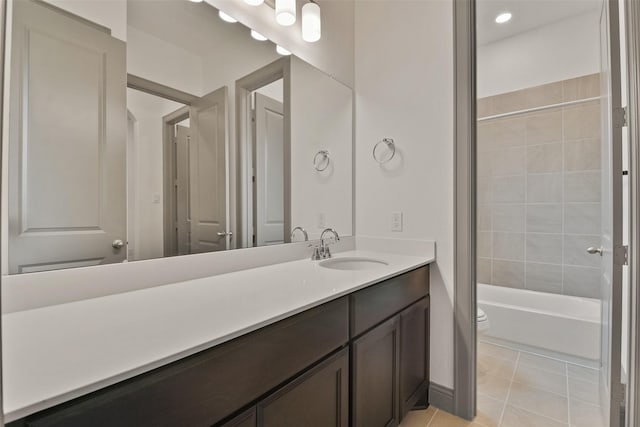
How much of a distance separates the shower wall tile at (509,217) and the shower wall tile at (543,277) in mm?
359

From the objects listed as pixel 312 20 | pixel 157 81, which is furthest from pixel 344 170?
pixel 157 81

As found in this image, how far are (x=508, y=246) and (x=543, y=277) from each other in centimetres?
38

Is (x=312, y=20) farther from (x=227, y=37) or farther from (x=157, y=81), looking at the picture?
(x=157, y=81)

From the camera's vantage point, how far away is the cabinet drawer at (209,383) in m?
0.56

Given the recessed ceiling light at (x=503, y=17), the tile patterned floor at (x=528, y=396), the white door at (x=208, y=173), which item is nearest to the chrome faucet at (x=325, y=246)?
the white door at (x=208, y=173)

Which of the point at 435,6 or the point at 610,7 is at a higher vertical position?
the point at 435,6

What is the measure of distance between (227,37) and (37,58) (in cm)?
74

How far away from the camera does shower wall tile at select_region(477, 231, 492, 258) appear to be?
3.11m

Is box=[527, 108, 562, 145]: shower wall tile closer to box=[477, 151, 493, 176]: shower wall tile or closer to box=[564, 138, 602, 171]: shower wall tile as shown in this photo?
box=[564, 138, 602, 171]: shower wall tile

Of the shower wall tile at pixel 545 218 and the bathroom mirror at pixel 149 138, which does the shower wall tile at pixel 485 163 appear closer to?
the shower wall tile at pixel 545 218

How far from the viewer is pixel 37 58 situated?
0.90m

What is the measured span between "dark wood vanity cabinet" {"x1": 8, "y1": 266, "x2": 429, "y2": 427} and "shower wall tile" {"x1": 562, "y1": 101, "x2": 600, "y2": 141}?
84.9 inches

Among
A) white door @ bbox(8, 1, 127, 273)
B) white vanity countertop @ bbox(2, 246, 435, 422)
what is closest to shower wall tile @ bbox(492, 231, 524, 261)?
white vanity countertop @ bbox(2, 246, 435, 422)

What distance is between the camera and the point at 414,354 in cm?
157
